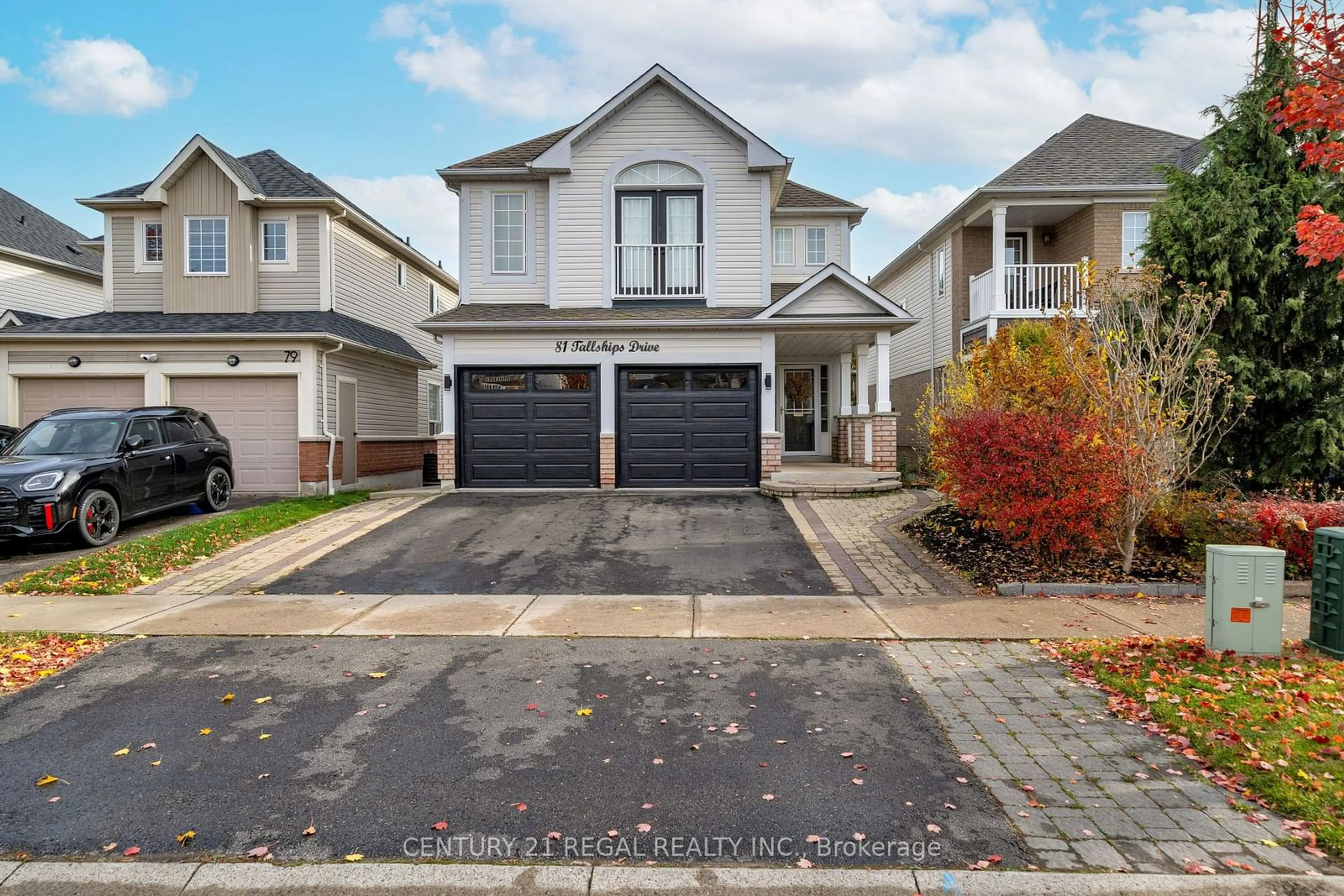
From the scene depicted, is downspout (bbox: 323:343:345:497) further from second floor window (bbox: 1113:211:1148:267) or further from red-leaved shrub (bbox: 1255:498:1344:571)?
second floor window (bbox: 1113:211:1148:267)

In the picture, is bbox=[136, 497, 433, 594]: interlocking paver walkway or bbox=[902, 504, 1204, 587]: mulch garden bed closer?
bbox=[902, 504, 1204, 587]: mulch garden bed

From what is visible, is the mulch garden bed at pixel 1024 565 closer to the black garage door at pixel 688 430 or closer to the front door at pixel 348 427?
the black garage door at pixel 688 430

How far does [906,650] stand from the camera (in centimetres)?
599

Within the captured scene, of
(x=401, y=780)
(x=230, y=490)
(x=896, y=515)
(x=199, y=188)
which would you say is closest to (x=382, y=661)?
(x=401, y=780)

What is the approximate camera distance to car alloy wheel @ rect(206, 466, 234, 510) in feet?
41.7

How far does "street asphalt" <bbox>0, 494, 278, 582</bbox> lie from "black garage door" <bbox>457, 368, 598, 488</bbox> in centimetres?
493

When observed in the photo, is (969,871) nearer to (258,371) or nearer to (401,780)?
(401,780)

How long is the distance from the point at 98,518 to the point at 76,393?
297 inches

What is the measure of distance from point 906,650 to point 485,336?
11448 millimetres

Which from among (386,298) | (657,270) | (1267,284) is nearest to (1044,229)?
(1267,284)

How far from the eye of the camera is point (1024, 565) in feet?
28.7

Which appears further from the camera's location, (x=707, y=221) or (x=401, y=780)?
(x=707, y=221)

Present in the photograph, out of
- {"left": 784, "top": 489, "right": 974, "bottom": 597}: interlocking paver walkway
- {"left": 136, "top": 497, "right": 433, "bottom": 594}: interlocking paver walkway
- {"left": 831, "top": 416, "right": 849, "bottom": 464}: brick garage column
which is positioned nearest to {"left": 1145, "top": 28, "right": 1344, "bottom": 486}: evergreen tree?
{"left": 784, "top": 489, "right": 974, "bottom": 597}: interlocking paver walkway

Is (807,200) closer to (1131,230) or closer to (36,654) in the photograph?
(1131,230)
